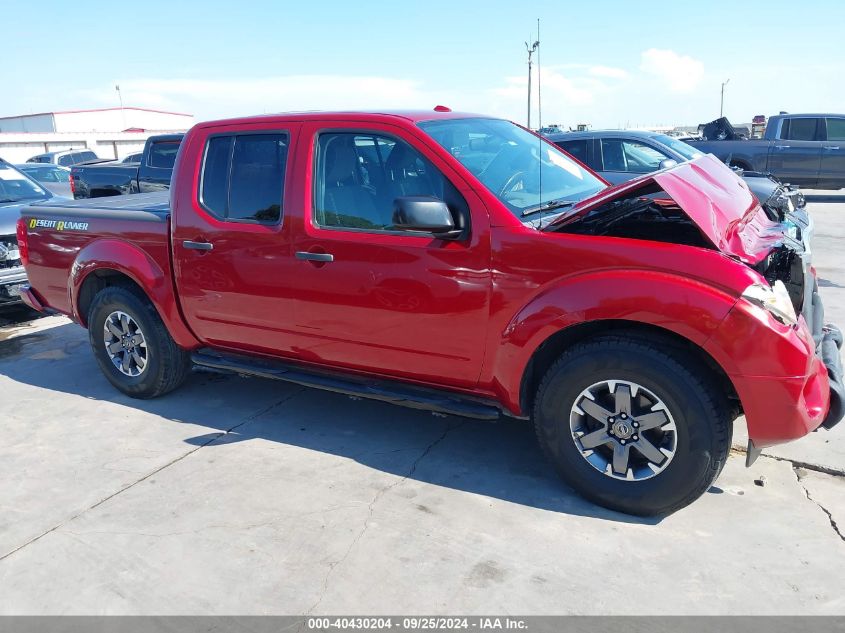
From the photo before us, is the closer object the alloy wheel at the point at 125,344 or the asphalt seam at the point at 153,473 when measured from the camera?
the asphalt seam at the point at 153,473

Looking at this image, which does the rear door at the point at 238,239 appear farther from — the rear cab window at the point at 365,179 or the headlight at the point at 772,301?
the headlight at the point at 772,301

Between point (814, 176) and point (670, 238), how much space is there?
14031mm

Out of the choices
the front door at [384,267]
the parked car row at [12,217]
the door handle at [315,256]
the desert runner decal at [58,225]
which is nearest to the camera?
the front door at [384,267]

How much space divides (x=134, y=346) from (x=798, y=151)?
48.8 feet

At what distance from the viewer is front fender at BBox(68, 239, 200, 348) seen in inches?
180

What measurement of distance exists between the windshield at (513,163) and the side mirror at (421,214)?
337 millimetres

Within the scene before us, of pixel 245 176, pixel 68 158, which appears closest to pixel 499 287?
pixel 245 176

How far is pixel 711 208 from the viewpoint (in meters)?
3.23

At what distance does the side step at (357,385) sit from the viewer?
11.6 feet

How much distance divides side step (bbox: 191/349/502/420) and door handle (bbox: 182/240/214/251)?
0.73 m

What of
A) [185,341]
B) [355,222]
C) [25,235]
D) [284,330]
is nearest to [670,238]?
[355,222]

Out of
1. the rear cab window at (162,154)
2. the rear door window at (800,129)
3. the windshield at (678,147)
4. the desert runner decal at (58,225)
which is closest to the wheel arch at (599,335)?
the desert runner decal at (58,225)

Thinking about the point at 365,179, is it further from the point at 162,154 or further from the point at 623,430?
the point at 162,154

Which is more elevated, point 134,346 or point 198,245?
point 198,245
